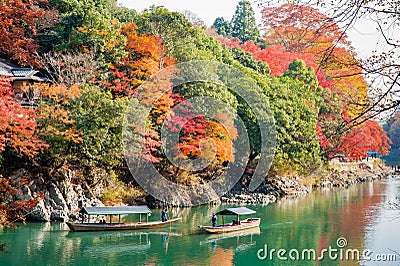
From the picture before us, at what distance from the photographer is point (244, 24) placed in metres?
53.0

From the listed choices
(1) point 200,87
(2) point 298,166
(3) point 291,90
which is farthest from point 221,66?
(2) point 298,166

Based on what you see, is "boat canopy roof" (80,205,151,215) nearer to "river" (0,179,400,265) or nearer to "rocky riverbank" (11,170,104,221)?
"river" (0,179,400,265)

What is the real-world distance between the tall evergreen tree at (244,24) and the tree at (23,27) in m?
28.6

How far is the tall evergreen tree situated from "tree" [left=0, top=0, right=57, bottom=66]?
28.6 metres

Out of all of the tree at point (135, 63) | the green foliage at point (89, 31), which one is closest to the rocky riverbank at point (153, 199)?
the tree at point (135, 63)

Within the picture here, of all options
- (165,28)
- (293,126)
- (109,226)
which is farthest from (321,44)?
(109,226)

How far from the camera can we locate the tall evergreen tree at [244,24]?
52625mm

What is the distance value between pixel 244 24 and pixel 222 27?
2.36m

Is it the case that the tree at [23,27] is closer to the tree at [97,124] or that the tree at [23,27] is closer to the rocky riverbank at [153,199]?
the tree at [97,124]

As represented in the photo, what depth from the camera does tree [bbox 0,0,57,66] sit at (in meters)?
25.8

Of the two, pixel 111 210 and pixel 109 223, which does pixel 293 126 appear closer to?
pixel 111 210

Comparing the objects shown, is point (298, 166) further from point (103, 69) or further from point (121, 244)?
point (121, 244)

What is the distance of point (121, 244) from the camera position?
56.1 feet

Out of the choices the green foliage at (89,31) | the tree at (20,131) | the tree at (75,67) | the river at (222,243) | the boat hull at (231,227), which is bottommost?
the river at (222,243)
